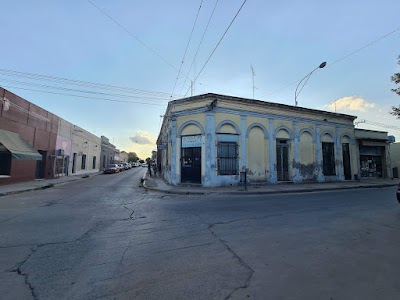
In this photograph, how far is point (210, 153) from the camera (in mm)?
17000

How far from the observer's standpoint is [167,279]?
11.7 ft

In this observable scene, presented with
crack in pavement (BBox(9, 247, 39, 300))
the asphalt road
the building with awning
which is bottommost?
crack in pavement (BBox(9, 247, 39, 300))

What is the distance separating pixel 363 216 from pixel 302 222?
8.04ft

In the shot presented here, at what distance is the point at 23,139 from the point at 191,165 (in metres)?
15.0

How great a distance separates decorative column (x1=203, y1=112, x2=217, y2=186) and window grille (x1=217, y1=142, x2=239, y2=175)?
0.52 meters

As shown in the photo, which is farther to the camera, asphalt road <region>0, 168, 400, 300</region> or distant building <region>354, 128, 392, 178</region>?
distant building <region>354, 128, 392, 178</region>

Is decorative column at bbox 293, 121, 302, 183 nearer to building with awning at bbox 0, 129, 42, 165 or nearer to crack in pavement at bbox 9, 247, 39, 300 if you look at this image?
crack in pavement at bbox 9, 247, 39, 300

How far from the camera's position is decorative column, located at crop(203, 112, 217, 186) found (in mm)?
16812

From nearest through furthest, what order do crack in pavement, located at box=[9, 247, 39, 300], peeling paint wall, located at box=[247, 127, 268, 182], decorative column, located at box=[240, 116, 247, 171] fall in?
crack in pavement, located at box=[9, 247, 39, 300]
decorative column, located at box=[240, 116, 247, 171]
peeling paint wall, located at box=[247, 127, 268, 182]

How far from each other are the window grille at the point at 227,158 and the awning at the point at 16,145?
14786 mm

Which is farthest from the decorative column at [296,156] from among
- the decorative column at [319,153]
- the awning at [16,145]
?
the awning at [16,145]

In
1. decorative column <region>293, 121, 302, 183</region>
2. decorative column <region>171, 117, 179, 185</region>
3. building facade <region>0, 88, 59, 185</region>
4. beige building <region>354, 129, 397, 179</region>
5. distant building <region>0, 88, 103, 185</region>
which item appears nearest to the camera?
building facade <region>0, 88, 59, 185</region>

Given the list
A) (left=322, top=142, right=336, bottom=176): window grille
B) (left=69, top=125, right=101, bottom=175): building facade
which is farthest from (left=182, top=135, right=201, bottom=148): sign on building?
(left=69, top=125, right=101, bottom=175): building facade

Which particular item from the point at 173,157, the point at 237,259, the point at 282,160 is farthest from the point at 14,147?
the point at 282,160
